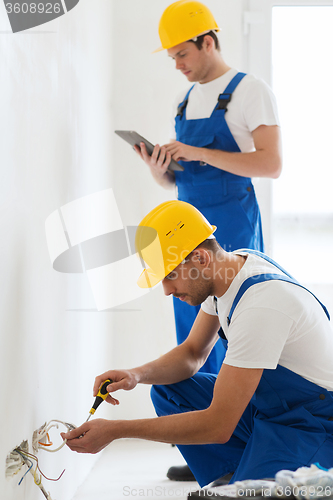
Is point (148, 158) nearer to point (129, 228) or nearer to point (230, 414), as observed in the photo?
point (129, 228)

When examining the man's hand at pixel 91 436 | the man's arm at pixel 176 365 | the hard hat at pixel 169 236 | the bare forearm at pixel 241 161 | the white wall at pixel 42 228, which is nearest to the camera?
the white wall at pixel 42 228

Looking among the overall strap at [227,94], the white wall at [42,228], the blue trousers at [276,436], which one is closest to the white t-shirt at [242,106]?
the overall strap at [227,94]

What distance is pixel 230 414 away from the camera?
1127mm

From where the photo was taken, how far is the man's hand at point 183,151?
1721mm

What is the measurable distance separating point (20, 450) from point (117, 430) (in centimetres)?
22

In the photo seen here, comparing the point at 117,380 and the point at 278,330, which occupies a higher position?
the point at 278,330

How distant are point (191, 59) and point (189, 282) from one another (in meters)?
0.93

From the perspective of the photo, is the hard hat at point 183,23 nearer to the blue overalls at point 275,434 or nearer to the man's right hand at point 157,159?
the man's right hand at point 157,159

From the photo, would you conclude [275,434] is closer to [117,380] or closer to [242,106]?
[117,380]

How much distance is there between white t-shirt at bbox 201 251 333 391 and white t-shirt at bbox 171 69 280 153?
654 millimetres

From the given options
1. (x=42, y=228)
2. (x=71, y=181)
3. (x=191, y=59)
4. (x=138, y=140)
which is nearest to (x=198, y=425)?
(x=42, y=228)

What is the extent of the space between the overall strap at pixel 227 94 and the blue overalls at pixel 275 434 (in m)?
0.77

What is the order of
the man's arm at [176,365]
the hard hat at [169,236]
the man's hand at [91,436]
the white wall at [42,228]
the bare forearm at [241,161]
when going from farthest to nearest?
the bare forearm at [241,161]
the man's arm at [176,365]
the hard hat at [169,236]
the man's hand at [91,436]
the white wall at [42,228]

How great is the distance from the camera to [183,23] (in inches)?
68.4
